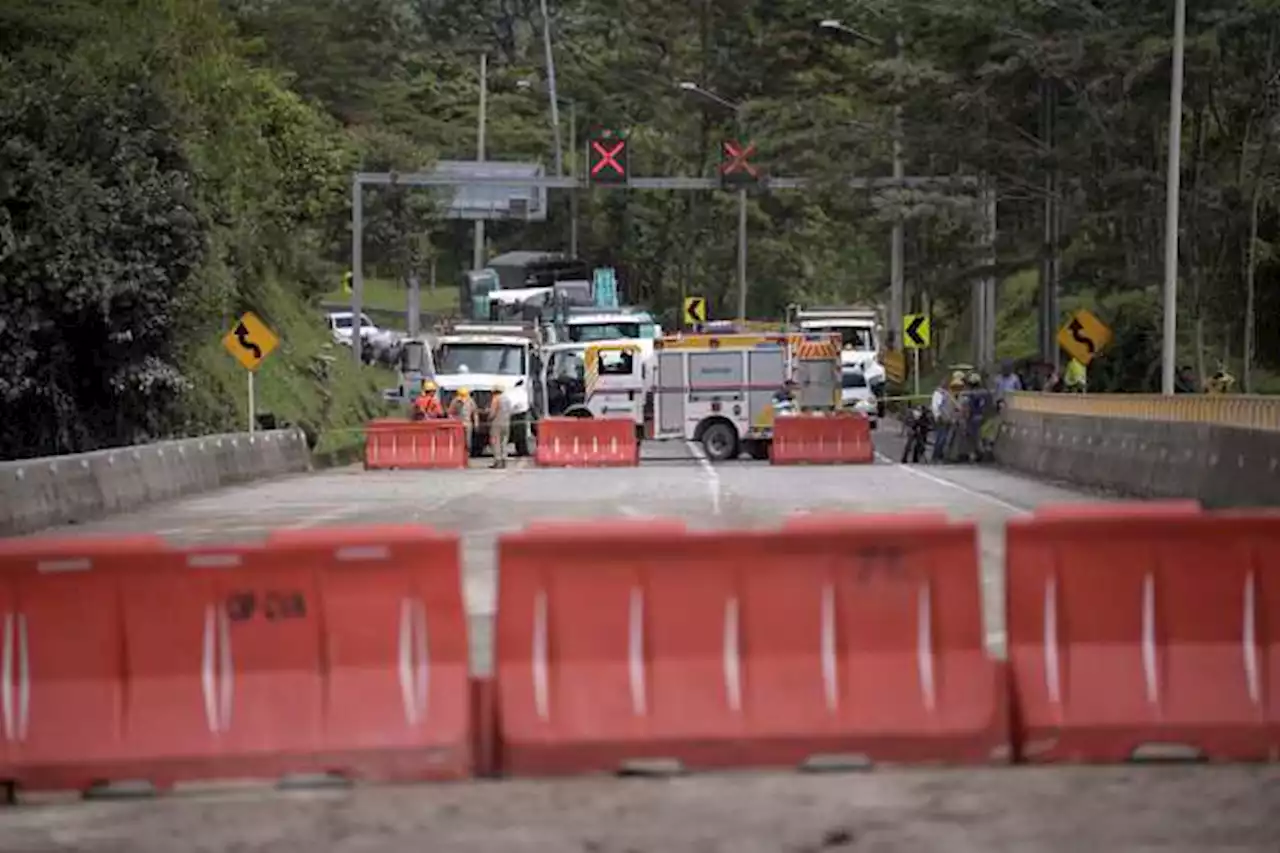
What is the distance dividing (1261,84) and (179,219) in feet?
68.4

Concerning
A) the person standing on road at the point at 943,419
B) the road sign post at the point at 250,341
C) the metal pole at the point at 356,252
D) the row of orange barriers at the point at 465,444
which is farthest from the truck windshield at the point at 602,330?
the road sign post at the point at 250,341

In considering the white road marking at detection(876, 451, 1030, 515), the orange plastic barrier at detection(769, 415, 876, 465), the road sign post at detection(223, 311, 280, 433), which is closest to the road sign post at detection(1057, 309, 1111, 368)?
the white road marking at detection(876, 451, 1030, 515)

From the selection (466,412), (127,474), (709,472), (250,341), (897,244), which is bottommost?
(709,472)

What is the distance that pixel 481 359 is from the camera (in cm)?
4691

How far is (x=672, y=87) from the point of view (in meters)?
88.2

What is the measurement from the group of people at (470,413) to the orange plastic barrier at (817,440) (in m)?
5.44

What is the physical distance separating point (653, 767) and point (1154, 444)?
1963 cm

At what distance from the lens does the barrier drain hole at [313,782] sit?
8.91 metres

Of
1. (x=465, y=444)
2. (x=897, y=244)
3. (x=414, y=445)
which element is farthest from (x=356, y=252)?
(x=414, y=445)

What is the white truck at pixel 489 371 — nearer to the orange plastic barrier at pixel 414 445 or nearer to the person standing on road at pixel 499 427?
the person standing on road at pixel 499 427

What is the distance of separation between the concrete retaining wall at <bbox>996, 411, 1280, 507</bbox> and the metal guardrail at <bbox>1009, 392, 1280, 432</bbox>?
0.21 metres

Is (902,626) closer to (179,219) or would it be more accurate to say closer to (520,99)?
(179,219)

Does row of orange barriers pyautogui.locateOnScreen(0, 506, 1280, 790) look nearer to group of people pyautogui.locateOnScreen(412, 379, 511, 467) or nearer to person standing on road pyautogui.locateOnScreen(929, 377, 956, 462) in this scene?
person standing on road pyautogui.locateOnScreen(929, 377, 956, 462)

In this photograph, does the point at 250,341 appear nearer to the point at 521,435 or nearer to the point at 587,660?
the point at 521,435
